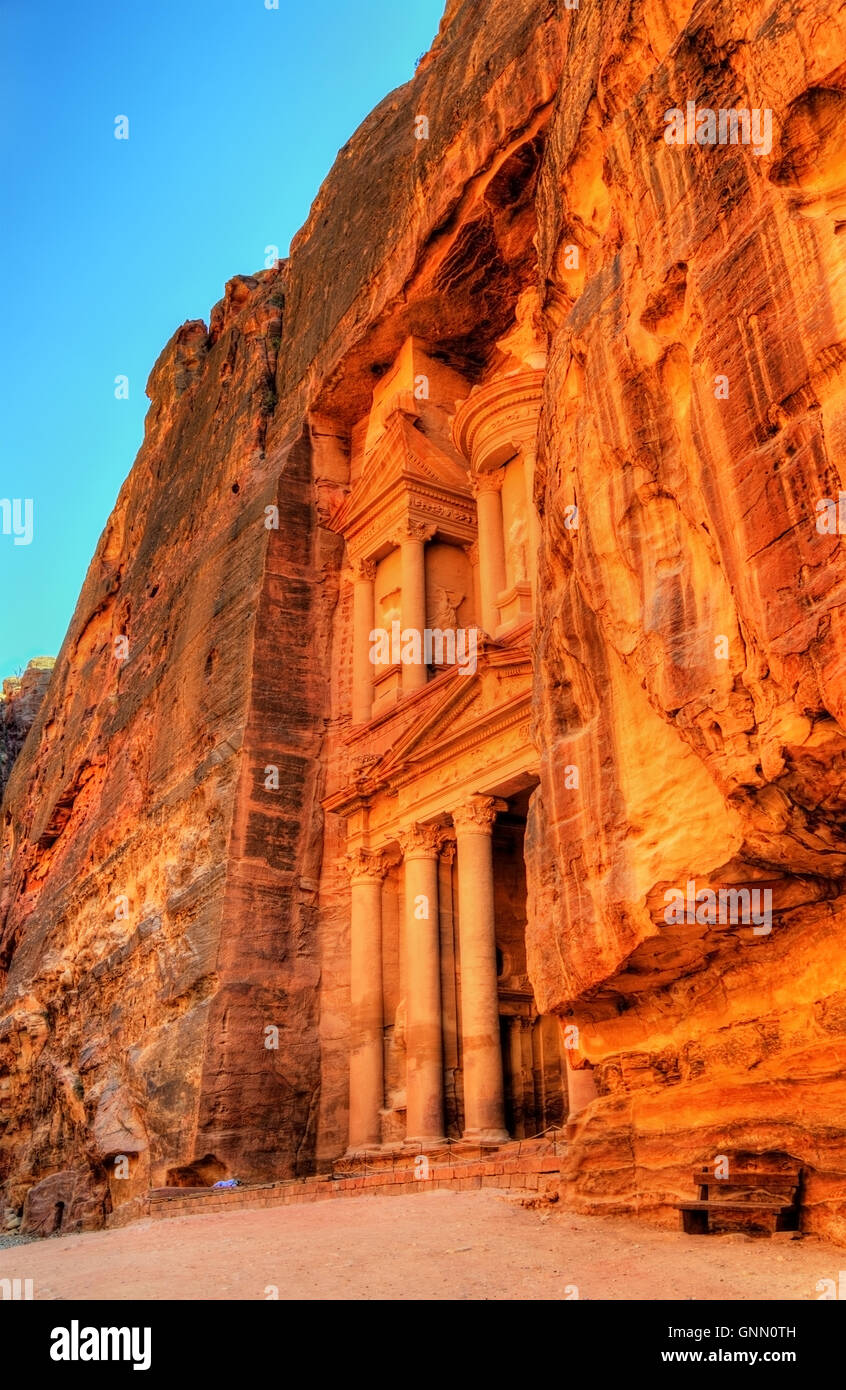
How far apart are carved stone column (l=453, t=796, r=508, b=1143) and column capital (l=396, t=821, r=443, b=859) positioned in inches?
33.5

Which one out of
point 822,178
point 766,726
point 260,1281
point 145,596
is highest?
point 145,596

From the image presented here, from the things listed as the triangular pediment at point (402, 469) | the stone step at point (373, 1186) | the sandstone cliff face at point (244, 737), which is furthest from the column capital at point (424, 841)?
the triangular pediment at point (402, 469)

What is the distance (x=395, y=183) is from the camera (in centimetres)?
2722

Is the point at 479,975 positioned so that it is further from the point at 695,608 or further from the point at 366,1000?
the point at 695,608

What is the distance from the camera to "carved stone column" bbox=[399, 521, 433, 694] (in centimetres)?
2478

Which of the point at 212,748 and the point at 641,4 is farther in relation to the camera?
the point at 212,748

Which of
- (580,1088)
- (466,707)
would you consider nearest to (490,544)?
(466,707)

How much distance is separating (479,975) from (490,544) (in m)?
9.34

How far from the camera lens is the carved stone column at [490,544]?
2366 centimetres

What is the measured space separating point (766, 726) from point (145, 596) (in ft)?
100

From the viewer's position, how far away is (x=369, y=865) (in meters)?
22.8

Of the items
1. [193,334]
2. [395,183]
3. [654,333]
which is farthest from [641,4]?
[193,334]

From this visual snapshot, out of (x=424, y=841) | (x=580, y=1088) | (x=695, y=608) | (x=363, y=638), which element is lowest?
(x=580, y=1088)

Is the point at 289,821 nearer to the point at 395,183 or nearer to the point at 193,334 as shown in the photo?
the point at 395,183
